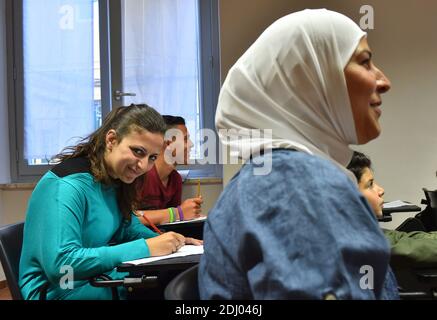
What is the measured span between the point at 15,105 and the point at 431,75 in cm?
297

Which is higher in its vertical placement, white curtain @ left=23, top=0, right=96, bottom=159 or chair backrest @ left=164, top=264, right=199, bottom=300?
white curtain @ left=23, top=0, right=96, bottom=159

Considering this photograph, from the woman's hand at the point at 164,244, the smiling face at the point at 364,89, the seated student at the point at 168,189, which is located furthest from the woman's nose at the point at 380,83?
the seated student at the point at 168,189

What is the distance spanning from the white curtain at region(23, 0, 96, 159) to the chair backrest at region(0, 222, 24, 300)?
2.01 m

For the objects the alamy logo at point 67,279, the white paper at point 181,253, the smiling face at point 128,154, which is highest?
the smiling face at point 128,154

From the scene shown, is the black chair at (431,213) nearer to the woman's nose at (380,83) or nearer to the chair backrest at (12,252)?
the woman's nose at (380,83)

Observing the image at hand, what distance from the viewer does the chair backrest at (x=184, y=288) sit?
73cm

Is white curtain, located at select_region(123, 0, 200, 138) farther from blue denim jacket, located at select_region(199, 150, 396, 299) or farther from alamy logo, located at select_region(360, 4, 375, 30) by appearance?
blue denim jacket, located at select_region(199, 150, 396, 299)

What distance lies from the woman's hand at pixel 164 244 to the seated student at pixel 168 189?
59 cm

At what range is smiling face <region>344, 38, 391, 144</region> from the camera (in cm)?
77

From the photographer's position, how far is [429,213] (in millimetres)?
2244

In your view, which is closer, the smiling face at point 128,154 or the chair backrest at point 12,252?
the chair backrest at point 12,252

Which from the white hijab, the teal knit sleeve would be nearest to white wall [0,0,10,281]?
the teal knit sleeve

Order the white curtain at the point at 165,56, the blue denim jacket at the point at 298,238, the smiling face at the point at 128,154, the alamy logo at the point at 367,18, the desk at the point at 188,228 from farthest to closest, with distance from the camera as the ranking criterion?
the white curtain at the point at 165,56, the alamy logo at the point at 367,18, the desk at the point at 188,228, the smiling face at the point at 128,154, the blue denim jacket at the point at 298,238

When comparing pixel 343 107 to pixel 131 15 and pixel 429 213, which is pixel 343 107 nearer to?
pixel 429 213
